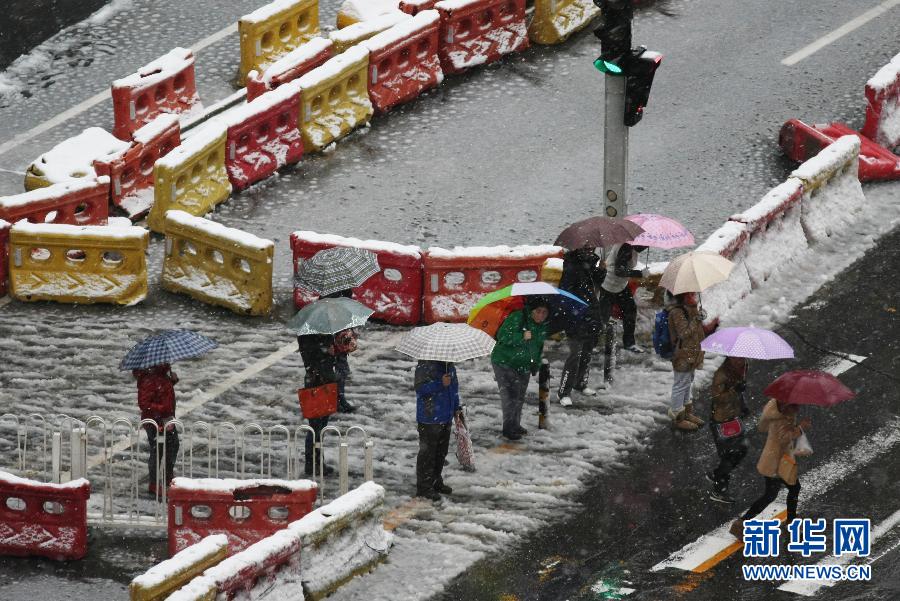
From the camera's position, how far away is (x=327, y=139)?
938 inches

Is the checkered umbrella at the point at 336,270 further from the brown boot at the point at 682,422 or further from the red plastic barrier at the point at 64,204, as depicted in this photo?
the red plastic barrier at the point at 64,204

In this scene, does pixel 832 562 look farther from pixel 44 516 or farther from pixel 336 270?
pixel 44 516

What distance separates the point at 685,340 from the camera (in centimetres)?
1803

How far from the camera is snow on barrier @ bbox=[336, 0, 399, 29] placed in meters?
26.1

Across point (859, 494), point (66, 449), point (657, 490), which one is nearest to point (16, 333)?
point (66, 449)

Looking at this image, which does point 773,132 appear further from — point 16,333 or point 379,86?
point 16,333

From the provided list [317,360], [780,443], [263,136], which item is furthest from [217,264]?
[780,443]

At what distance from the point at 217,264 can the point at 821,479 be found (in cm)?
663

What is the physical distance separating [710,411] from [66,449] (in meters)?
5.64

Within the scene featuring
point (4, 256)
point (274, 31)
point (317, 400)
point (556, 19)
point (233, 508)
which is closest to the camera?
point (233, 508)

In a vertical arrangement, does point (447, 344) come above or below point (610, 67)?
below

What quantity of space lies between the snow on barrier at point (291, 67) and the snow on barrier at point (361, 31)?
0.12m

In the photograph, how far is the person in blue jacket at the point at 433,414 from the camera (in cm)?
1686

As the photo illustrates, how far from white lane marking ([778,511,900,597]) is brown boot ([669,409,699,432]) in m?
2.13
